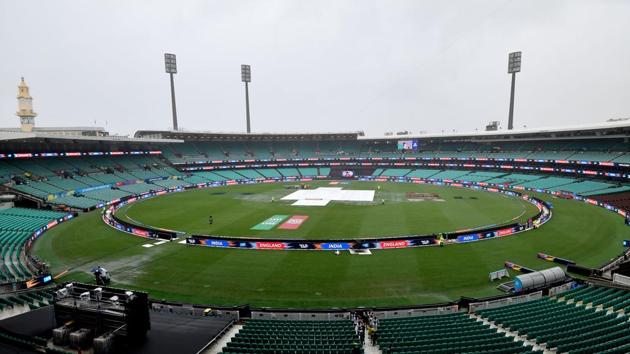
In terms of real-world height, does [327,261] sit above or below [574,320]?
below

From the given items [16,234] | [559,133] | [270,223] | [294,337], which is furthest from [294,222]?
[559,133]

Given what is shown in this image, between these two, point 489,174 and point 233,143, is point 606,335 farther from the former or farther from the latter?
point 233,143

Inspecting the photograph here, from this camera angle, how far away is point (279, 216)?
48438mm

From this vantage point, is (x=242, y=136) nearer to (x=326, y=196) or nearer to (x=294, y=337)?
(x=326, y=196)

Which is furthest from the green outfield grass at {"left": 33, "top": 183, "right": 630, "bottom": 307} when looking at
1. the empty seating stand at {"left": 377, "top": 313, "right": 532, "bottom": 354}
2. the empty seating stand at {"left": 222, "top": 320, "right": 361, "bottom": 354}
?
the empty seating stand at {"left": 222, "top": 320, "right": 361, "bottom": 354}

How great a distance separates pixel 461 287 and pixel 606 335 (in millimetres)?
10166

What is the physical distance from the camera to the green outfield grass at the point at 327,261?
2370 cm

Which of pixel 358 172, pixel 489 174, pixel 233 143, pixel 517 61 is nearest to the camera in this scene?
pixel 489 174

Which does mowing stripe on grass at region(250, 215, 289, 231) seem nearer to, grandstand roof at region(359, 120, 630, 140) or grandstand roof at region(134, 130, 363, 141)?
grandstand roof at region(134, 130, 363, 141)

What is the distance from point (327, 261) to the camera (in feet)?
99.0

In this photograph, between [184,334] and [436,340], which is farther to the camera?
[184,334]

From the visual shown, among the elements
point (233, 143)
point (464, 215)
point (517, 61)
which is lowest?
point (464, 215)

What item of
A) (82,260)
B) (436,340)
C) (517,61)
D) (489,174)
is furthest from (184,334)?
(517,61)

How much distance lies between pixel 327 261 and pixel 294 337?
14843 mm
